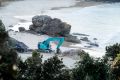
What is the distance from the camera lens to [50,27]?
43.3 metres

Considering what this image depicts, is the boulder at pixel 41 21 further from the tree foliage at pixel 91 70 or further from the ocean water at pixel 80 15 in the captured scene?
the tree foliage at pixel 91 70

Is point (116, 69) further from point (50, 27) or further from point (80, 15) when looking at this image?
point (80, 15)

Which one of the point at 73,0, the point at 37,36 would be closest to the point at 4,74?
the point at 37,36

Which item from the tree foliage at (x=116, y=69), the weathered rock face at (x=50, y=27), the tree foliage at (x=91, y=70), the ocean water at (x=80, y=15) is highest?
the tree foliage at (x=91, y=70)

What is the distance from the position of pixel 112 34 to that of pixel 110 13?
1700 centimetres

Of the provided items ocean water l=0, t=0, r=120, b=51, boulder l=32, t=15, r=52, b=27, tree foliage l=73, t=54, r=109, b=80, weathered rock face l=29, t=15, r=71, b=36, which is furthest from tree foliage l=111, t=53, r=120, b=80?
boulder l=32, t=15, r=52, b=27

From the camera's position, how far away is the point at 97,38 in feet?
142

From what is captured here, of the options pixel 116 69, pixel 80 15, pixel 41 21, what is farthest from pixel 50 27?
pixel 116 69

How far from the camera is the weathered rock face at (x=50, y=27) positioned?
43.0 meters

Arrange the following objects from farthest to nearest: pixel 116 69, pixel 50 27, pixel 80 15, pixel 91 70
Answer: pixel 80 15
pixel 50 27
pixel 116 69
pixel 91 70

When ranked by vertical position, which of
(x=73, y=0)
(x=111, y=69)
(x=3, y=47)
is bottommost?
(x=73, y=0)

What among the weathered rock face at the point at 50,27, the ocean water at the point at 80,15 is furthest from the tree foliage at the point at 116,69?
the weathered rock face at the point at 50,27

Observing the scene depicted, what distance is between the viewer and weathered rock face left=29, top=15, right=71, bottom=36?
43031 mm

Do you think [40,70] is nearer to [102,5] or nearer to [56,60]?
[56,60]
